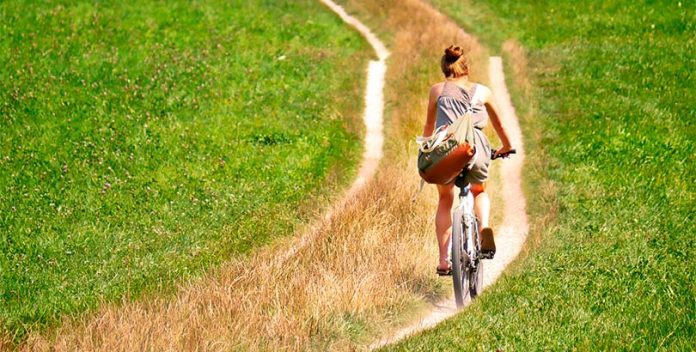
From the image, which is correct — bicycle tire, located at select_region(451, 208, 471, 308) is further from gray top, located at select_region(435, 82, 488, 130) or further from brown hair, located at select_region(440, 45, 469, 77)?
brown hair, located at select_region(440, 45, 469, 77)

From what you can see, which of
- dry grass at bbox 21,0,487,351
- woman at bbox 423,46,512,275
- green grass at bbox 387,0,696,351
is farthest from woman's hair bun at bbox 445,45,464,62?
dry grass at bbox 21,0,487,351

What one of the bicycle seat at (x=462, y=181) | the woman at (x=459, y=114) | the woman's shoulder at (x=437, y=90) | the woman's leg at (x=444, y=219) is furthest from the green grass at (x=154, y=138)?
the woman's shoulder at (x=437, y=90)

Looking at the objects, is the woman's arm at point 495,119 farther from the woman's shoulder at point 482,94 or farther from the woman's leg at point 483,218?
the woman's leg at point 483,218

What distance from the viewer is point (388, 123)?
890 inches

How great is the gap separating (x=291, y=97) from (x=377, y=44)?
6.38 metres

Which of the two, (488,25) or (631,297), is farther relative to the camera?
(488,25)

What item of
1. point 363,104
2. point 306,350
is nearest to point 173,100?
point 363,104

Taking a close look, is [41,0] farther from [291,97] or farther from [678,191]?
[678,191]

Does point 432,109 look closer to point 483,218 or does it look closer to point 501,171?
point 483,218

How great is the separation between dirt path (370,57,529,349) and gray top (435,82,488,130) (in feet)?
6.60

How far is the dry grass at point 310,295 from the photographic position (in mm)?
12000

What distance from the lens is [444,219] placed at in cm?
1255

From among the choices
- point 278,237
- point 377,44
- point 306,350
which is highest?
point 306,350

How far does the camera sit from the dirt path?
41.3 ft
